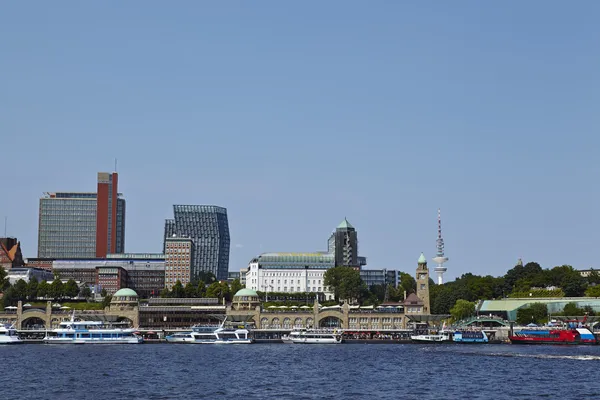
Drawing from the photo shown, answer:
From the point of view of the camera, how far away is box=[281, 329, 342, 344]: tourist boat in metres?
182

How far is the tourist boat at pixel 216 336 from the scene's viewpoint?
181750 millimetres

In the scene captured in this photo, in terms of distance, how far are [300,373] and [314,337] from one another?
73288 mm

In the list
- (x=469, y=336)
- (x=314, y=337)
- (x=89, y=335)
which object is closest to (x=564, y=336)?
(x=469, y=336)

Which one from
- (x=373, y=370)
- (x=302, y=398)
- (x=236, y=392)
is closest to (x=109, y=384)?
(x=236, y=392)

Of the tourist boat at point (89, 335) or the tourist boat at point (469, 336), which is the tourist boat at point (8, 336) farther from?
the tourist boat at point (469, 336)

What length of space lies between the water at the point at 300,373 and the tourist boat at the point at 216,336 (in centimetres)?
2110

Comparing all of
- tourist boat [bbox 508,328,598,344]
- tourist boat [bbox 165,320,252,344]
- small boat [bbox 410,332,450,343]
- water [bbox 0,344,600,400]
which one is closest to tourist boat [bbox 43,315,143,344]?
tourist boat [bbox 165,320,252,344]

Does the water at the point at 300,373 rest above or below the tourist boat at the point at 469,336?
below

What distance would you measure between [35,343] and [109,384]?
304 feet

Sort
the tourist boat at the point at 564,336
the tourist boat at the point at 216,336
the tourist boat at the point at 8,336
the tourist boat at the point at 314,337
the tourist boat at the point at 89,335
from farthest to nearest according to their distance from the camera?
1. the tourist boat at the point at 314,337
2. the tourist boat at the point at 216,336
3. the tourist boat at the point at 8,336
4. the tourist boat at the point at 89,335
5. the tourist boat at the point at 564,336

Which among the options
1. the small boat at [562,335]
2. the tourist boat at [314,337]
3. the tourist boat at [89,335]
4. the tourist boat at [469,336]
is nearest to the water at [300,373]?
the small boat at [562,335]

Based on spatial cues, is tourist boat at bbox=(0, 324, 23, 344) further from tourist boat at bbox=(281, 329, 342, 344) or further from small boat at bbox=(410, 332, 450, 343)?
small boat at bbox=(410, 332, 450, 343)

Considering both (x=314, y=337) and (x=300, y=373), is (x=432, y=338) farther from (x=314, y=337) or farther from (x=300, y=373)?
(x=300, y=373)

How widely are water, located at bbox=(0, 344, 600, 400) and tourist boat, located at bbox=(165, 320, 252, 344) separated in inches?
831
